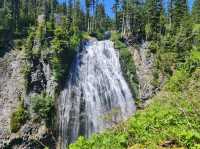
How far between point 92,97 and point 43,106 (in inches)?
254

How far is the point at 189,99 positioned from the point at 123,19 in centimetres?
5939

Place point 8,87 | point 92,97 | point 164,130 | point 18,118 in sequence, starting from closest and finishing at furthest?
point 164,130 < point 18,118 < point 92,97 < point 8,87

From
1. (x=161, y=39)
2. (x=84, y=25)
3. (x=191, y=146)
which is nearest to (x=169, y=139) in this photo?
(x=191, y=146)

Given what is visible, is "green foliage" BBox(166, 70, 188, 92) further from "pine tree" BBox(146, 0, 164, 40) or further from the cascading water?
"pine tree" BBox(146, 0, 164, 40)

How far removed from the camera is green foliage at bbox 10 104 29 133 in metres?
55.1

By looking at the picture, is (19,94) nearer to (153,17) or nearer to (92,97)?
(92,97)

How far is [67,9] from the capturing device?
316 feet

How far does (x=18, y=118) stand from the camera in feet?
182

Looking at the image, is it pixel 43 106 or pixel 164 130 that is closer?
pixel 164 130

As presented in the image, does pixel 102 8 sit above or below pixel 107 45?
above

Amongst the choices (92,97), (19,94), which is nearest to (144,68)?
(92,97)

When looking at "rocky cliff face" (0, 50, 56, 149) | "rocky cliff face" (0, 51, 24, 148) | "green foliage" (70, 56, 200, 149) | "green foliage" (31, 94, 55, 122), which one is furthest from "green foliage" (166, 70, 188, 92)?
"rocky cliff face" (0, 51, 24, 148)

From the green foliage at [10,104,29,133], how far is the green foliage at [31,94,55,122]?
130 centimetres

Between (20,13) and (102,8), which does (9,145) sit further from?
(102,8)
